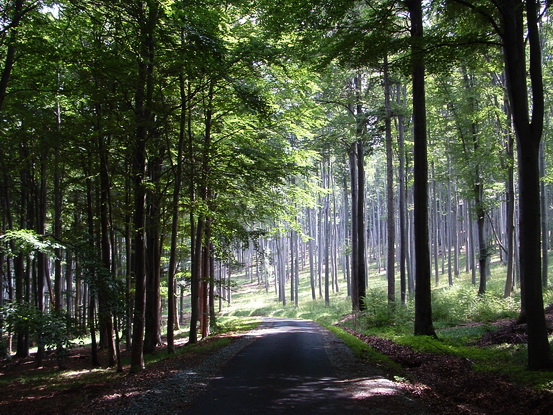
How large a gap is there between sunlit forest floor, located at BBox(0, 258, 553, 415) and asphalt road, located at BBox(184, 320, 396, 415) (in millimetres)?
1248

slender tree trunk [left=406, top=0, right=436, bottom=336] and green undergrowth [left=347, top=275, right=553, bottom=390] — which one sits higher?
slender tree trunk [left=406, top=0, right=436, bottom=336]

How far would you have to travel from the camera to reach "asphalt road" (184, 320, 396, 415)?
588cm

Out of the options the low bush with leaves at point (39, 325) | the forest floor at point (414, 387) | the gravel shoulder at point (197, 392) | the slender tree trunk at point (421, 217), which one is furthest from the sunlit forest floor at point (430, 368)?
the low bush with leaves at point (39, 325)

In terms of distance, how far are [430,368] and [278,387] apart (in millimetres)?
3332

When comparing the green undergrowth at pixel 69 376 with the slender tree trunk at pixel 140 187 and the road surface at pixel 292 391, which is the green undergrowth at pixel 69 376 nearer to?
the slender tree trunk at pixel 140 187

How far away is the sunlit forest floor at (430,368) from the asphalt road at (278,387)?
1248 mm

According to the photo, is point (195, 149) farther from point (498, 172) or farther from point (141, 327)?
point (498, 172)

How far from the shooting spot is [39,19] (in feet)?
28.3

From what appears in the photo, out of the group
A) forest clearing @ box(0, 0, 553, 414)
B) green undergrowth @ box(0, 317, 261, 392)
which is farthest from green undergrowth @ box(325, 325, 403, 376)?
green undergrowth @ box(0, 317, 261, 392)

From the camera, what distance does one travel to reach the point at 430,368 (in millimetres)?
8312

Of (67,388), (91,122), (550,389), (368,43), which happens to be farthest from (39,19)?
(550,389)

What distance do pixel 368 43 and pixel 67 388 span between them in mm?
11165

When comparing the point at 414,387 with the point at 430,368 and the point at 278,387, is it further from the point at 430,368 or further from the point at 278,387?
the point at 278,387

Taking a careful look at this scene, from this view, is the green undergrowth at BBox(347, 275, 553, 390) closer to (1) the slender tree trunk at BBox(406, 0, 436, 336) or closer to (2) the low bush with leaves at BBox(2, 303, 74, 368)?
(1) the slender tree trunk at BBox(406, 0, 436, 336)
